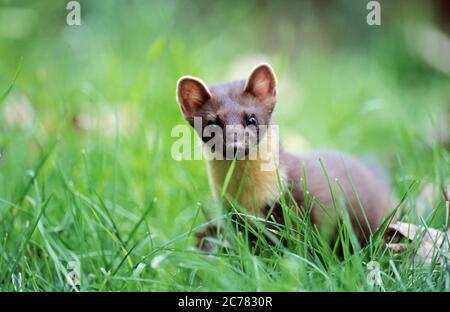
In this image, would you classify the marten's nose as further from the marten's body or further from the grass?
the grass

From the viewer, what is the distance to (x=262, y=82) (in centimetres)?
297

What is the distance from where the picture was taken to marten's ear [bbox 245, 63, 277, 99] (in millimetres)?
2928

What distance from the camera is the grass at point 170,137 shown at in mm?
2684

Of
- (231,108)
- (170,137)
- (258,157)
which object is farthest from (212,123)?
(170,137)

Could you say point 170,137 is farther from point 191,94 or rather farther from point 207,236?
point 191,94

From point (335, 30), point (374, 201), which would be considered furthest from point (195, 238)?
point (335, 30)

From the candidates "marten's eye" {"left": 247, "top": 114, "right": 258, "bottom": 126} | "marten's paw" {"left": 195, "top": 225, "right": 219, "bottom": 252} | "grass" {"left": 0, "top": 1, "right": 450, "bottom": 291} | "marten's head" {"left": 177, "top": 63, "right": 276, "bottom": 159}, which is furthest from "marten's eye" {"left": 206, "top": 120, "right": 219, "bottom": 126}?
"marten's paw" {"left": 195, "top": 225, "right": 219, "bottom": 252}

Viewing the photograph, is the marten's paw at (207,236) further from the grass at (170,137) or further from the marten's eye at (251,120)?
the marten's eye at (251,120)

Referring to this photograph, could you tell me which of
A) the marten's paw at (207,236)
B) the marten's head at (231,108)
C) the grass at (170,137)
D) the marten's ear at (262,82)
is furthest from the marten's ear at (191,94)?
the marten's paw at (207,236)

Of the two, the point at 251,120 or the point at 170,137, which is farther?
the point at 170,137

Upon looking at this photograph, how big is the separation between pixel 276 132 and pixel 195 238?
605mm

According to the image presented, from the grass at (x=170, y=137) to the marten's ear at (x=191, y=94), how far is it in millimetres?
398

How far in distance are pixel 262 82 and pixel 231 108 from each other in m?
0.17

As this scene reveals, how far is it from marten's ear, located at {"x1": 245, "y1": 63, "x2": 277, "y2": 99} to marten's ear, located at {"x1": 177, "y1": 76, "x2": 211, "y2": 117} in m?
0.18
